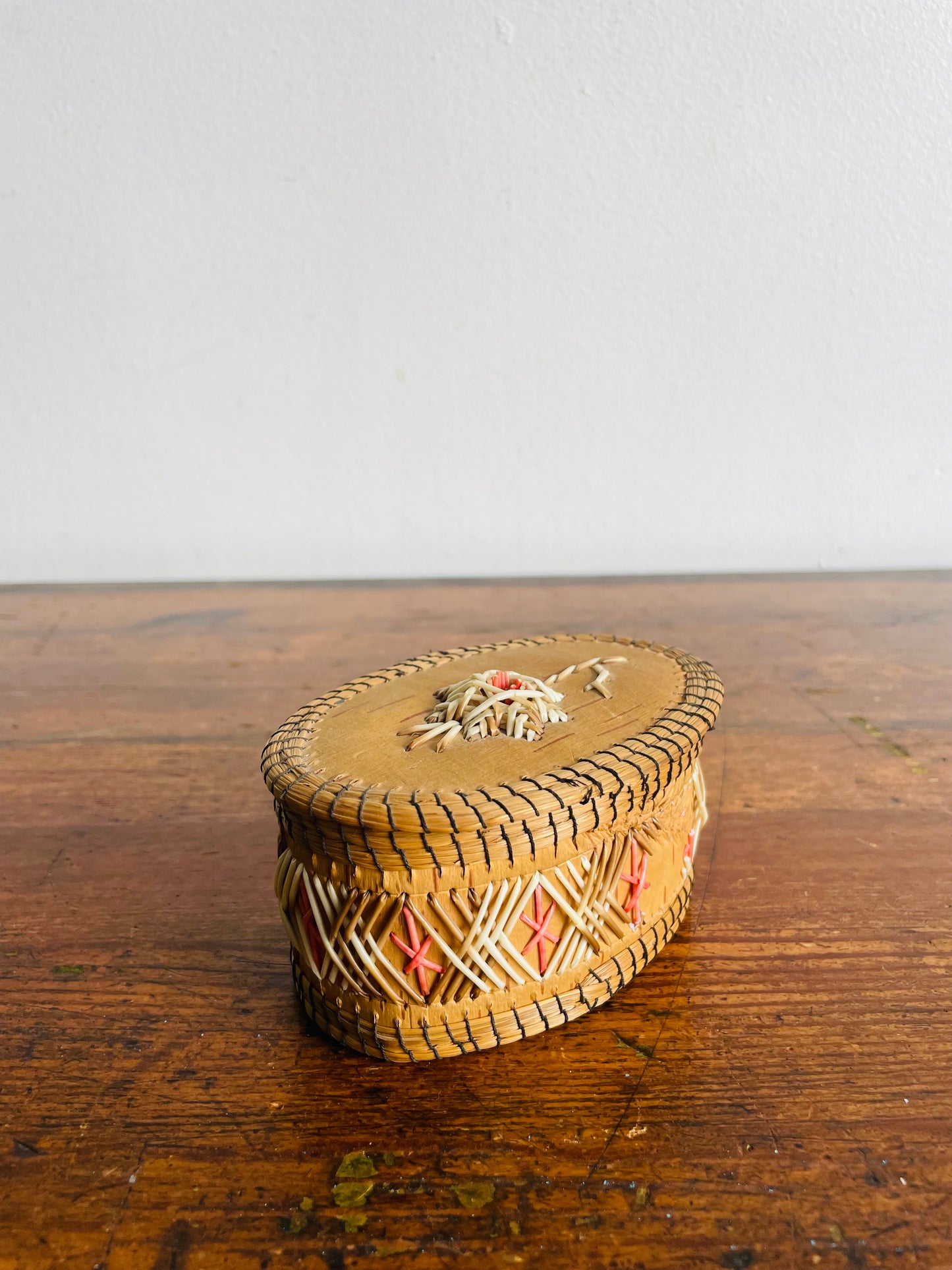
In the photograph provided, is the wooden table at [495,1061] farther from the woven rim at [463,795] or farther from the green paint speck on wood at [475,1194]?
the woven rim at [463,795]

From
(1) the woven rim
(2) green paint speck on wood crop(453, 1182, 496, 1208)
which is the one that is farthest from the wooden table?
(1) the woven rim

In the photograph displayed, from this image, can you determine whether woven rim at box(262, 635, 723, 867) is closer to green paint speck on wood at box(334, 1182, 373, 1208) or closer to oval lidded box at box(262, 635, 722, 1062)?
oval lidded box at box(262, 635, 722, 1062)

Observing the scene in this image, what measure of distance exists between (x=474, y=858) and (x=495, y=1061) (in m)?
0.16

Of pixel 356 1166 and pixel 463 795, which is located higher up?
pixel 463 795

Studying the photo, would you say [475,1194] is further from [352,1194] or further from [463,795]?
Result: [463,795]

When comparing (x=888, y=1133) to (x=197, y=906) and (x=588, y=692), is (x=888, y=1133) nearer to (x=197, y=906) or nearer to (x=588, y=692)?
(x=588, y=692)

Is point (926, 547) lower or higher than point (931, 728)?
higher

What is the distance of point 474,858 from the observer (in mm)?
618

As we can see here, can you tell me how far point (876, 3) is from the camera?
188 cm

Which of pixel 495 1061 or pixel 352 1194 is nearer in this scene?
pixel 352 1194

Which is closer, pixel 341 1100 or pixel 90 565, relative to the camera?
pixel 341 1100

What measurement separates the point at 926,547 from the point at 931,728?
1.09 metres

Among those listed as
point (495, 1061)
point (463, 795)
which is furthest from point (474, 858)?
point (495, 1061)

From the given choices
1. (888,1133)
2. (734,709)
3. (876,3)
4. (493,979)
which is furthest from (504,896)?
(876,3)
